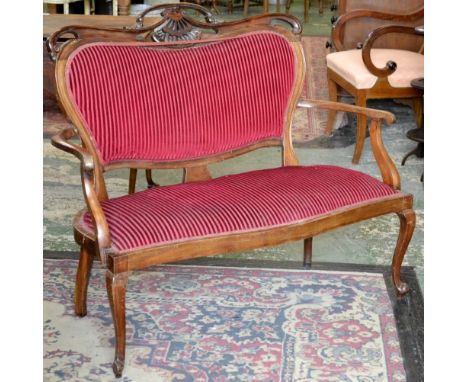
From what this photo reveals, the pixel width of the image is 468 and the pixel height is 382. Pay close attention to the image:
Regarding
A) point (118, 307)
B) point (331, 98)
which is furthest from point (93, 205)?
point (331, 98)

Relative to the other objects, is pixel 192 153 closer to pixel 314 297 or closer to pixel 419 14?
pixel 314 297

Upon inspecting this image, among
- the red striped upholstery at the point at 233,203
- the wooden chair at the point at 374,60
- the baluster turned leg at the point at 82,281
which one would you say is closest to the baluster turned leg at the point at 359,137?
the wooden chair at the point at 374,60

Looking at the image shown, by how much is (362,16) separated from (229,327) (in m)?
3.53

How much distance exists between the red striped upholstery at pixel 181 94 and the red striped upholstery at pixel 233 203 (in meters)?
0.25

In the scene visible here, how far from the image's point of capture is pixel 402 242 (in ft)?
11.2

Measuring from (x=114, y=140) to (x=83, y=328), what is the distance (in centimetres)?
79

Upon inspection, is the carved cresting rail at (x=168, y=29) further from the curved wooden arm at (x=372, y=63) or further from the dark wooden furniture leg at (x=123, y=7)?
the dark wooden furniture leg at (x=123, y=7)

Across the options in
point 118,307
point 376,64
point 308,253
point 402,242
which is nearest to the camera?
point 118,307

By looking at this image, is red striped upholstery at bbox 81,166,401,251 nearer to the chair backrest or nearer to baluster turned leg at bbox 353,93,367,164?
baluster turned leg at bbox 353,93,367,164

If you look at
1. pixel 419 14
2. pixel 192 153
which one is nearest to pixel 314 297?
pixel 192 153

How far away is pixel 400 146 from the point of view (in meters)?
5.79

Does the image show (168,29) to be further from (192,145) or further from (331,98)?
(331,98)

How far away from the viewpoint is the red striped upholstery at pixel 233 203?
2.85 metres

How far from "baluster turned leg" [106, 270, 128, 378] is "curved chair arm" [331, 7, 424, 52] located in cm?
371
